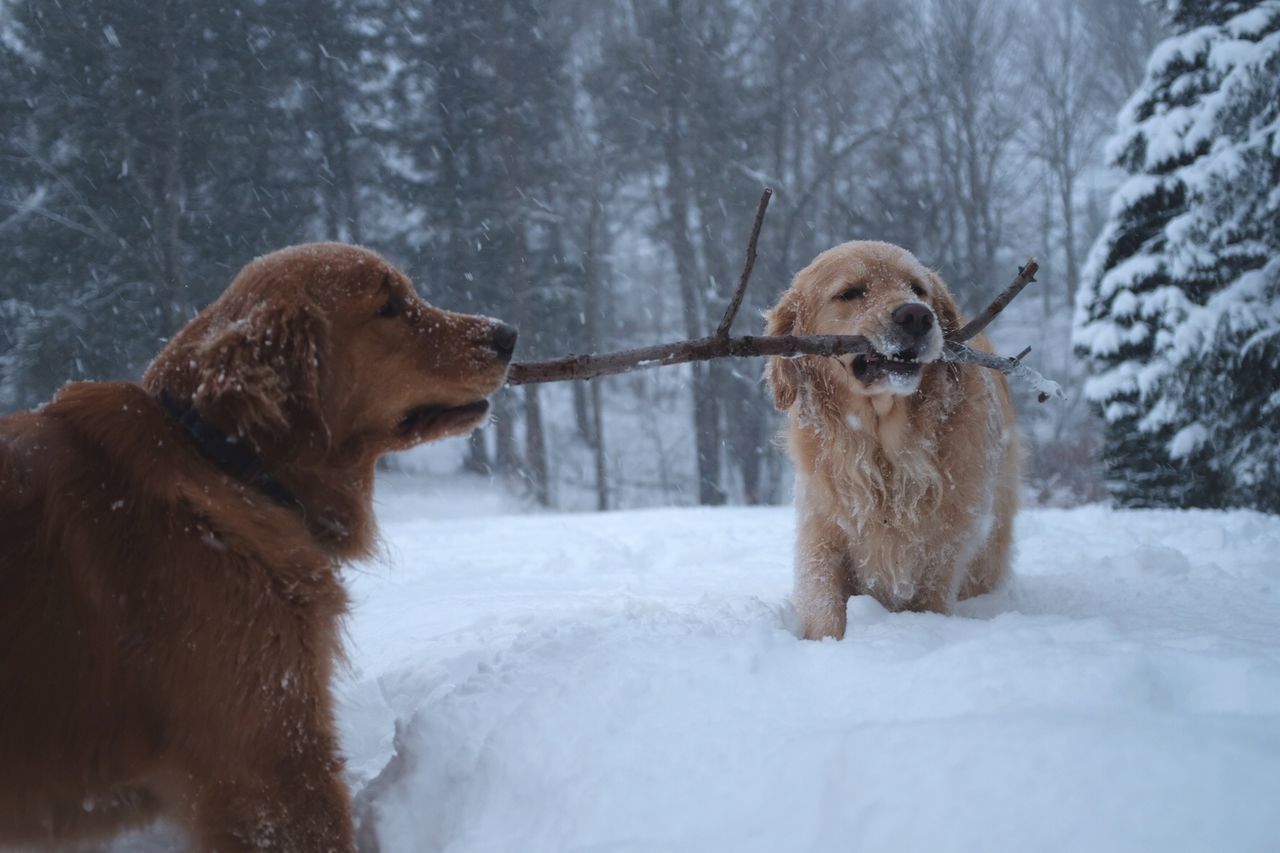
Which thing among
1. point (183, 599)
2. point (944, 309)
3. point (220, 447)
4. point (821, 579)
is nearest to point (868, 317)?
point (944, 309)

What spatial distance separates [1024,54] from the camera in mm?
23812

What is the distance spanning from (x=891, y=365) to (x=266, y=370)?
2.47m

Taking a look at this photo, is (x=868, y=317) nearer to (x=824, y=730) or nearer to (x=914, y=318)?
(x=914, y=318)

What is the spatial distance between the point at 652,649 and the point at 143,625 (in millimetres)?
1433

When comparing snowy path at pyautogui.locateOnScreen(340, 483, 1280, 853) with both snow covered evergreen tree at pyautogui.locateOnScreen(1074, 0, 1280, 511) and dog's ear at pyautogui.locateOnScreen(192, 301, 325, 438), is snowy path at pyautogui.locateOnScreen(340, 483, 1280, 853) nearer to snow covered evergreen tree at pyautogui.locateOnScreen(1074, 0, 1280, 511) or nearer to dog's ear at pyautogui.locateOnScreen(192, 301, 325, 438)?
dog's ear at pyautogui.locateOnScreen(192, 301, 325, 438)

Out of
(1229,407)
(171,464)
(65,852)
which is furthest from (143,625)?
(1229,407)

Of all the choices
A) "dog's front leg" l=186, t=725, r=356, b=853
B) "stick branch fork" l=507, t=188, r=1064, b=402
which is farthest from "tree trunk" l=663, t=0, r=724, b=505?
"dog's front leg" l=186, t=725, r=356, b=853

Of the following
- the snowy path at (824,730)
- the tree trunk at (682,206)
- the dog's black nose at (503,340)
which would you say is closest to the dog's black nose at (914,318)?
the snowy path at (824,730)

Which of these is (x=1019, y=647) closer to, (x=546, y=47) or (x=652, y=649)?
(x=652, y=649)

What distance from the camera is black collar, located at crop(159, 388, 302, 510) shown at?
2.10 m

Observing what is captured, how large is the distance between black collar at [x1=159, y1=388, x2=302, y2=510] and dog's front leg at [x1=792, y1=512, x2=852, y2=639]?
85.1 inches

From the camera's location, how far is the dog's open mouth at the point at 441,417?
2549mm

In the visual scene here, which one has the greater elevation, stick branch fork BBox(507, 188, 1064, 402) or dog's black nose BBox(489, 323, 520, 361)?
dog's black nose BBox(489, 323, 520, 361)

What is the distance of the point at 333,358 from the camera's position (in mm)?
2355
